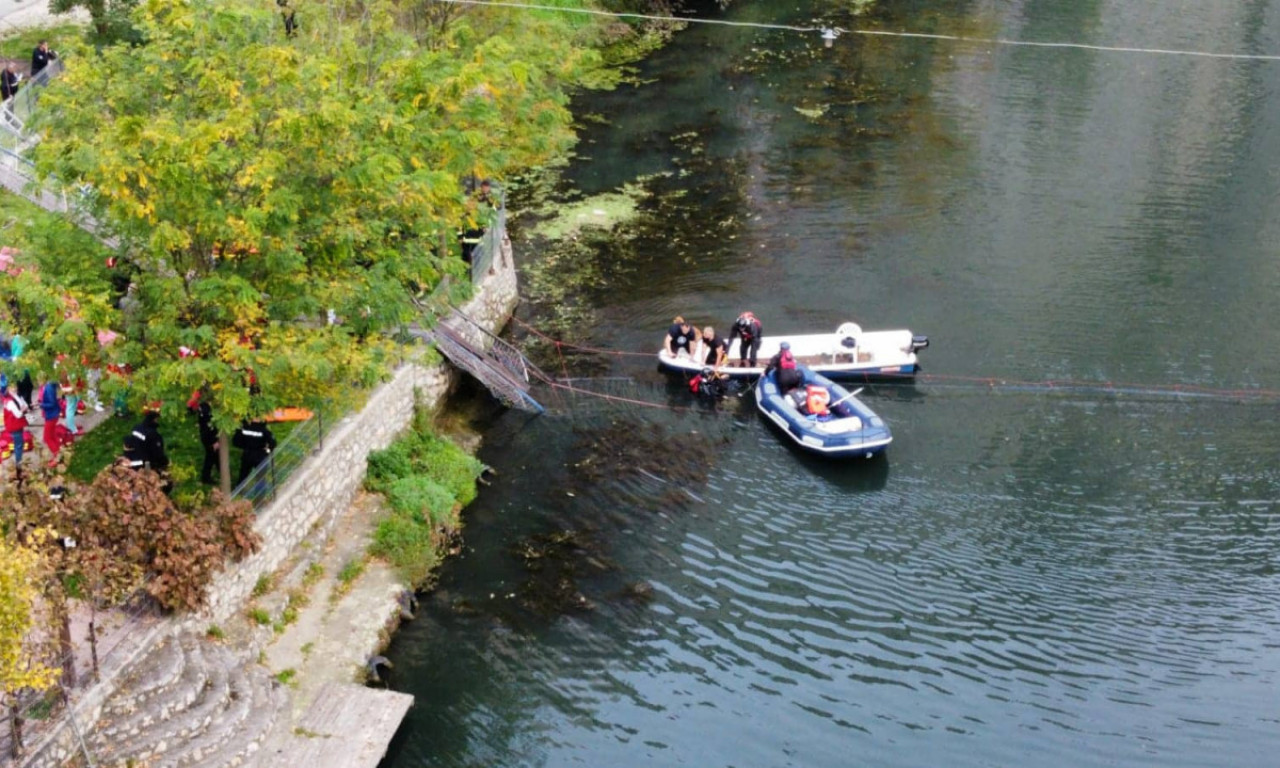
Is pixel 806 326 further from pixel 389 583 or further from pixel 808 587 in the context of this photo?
pixel 389 583

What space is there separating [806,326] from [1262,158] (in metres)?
18.2

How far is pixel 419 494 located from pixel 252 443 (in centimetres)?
362

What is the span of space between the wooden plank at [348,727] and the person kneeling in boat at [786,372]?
11237 mm

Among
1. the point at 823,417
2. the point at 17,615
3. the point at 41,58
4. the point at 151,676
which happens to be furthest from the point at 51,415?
the point at 41,58

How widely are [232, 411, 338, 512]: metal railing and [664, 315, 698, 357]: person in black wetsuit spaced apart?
8427mm

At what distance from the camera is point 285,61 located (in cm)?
1897

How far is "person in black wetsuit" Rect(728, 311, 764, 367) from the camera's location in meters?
28.6

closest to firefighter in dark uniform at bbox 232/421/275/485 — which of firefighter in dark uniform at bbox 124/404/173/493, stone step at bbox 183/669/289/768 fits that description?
firefighter in dark uniform at bbox 124/404/173/493

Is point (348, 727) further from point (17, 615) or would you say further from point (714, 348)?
point (714, 348)

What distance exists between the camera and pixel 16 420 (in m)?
20.6

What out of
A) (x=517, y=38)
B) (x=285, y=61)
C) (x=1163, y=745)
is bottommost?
(x=1163, y=745)

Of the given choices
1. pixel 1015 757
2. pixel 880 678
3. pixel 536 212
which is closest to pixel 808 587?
pixel 880 678

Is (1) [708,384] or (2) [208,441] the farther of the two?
(1) [708,384]

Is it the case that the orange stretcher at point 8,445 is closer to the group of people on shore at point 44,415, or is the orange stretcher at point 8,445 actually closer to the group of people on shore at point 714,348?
the group of people on shore at point 44,415
